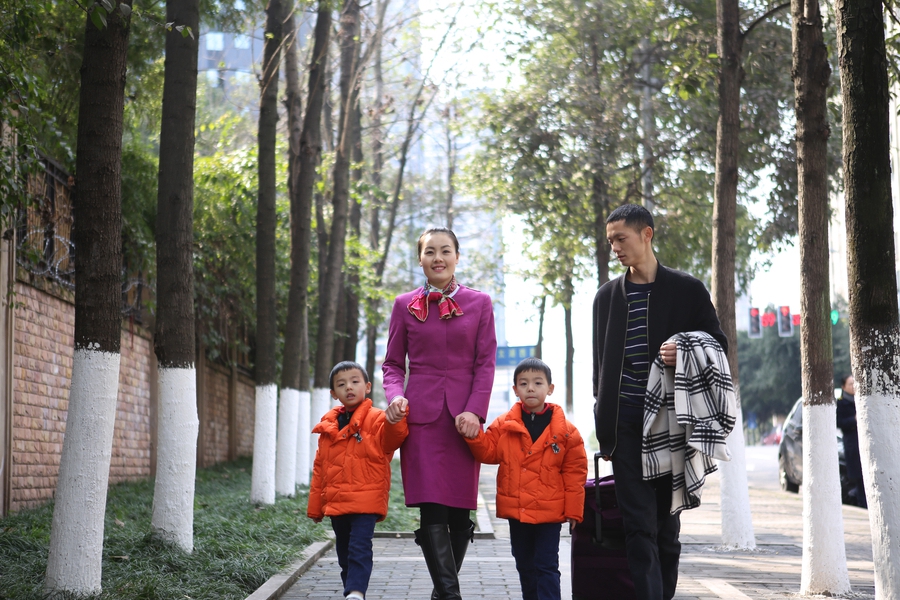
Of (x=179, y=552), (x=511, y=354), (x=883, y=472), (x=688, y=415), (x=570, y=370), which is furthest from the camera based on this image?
(x=511, y=354)

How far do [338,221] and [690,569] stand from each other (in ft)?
38.9

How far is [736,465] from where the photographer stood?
418 inches

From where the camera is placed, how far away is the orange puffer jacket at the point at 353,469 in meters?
6.07

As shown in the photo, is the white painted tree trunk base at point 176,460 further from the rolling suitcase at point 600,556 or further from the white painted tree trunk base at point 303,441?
the white painted tree trunk base at point 303,441

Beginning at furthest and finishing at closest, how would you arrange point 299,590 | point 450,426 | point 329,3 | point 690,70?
point 329,3 → point 690,70 → point 299,590 → point 450,426

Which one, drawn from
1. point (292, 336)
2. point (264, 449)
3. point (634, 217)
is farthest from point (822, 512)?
point (292, 336)

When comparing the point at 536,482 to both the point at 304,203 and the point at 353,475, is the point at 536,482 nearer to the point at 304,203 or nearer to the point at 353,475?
the point at 353,475

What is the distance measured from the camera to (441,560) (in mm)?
5340

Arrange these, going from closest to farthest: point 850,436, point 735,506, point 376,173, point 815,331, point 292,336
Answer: point 815,331 < point 735,506 < point 850,436 < point 292,336 < point 376,173

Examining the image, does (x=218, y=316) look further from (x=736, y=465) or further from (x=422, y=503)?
(x=422, y=503)

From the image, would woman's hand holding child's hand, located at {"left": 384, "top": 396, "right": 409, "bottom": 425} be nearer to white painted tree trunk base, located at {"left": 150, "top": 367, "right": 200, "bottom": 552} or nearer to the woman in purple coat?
the woman in purple coat

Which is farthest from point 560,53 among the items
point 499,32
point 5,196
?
point 5,196

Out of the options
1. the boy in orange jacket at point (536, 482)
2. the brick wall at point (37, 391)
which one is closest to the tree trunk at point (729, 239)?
the boy in orange jacket at point (536, 482)

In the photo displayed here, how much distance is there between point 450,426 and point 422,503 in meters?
0.42
